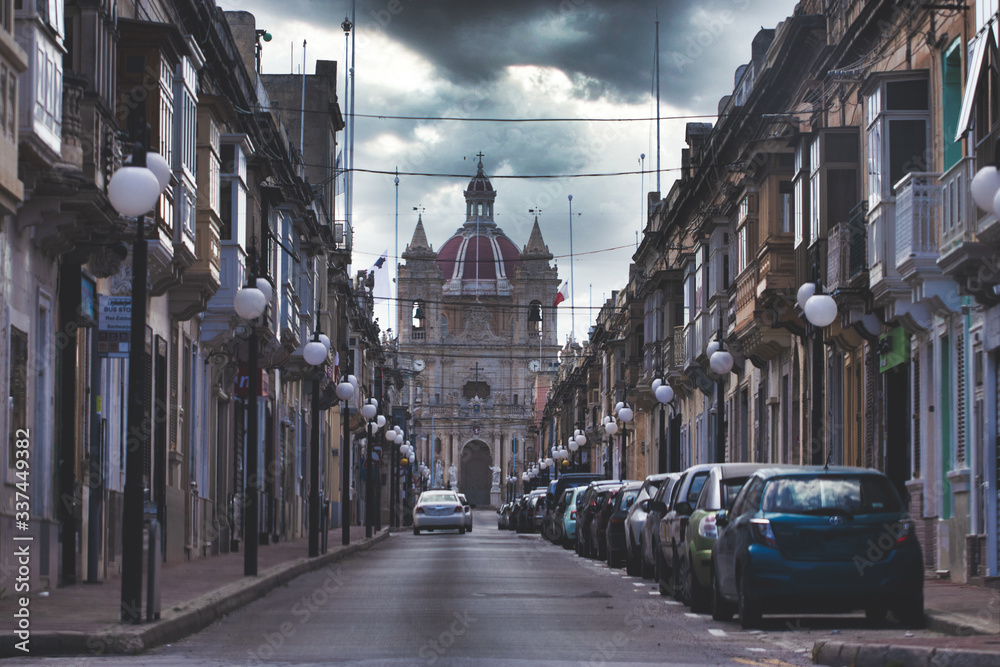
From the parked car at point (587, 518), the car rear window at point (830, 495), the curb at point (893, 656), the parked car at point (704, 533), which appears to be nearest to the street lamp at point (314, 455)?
the parked car at point (587, 518)

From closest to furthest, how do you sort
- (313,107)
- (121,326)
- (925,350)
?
1. (121,326)
2. (925,350)
3. (313,107)

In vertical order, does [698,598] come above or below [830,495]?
below

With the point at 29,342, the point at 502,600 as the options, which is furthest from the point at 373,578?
the point at 29,342

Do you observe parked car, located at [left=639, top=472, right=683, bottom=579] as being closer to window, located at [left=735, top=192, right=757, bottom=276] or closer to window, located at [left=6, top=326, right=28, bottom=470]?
window, located at [left=6, top=326, right=28, bottom=470]

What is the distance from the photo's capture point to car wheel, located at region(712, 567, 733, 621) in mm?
16875

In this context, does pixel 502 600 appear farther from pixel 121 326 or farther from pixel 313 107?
pixel 313 107

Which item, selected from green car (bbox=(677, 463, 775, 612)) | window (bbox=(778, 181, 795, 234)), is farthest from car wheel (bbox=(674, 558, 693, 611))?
window (bbox=(778, 181, 795, 234))

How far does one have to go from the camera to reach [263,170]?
35.0m

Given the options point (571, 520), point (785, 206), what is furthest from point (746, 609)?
point (571, 520)

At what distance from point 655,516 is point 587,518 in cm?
1228

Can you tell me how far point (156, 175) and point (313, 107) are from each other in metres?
49.8

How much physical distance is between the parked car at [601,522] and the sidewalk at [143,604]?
665 centimetres

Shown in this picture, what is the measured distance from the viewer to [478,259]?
19112cm

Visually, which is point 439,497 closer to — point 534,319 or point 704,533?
point 704,533
